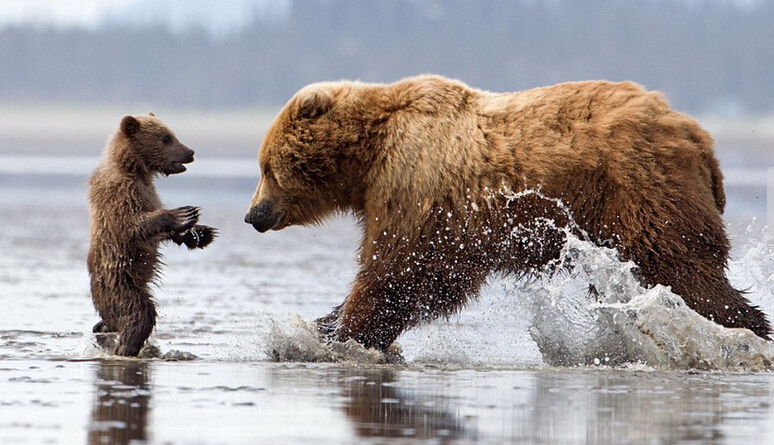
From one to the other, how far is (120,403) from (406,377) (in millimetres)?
1435

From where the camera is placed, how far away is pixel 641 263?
24.1ft

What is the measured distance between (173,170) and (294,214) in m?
0.85

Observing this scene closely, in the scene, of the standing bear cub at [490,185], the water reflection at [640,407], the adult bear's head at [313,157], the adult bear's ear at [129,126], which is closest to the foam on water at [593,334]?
the standing bear cub at [490,185]

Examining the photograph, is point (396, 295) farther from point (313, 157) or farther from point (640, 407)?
point (640, 407)

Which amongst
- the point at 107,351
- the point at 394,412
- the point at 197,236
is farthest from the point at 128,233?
the point at 394,412

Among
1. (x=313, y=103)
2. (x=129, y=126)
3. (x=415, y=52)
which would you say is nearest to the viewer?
(x=313, y=103)

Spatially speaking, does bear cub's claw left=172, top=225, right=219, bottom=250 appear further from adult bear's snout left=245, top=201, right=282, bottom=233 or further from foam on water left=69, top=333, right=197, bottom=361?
foam on water left=69, top=333, right=197, bottom=361

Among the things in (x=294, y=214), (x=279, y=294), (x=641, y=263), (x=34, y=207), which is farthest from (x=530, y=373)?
(x=34, y=207)

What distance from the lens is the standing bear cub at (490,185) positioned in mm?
7277

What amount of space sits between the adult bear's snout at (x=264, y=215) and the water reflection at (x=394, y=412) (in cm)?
147

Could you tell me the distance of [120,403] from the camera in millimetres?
6105

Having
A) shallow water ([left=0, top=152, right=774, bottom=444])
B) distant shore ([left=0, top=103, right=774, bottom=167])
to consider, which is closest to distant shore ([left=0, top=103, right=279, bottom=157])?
distant shore ([left=0, top=103, right=774, bottom=167])

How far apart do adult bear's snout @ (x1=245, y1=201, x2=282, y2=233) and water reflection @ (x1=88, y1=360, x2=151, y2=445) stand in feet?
3.42

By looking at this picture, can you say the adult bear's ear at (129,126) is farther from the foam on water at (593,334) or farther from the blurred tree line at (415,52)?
the blurred tree line at (415,52)
